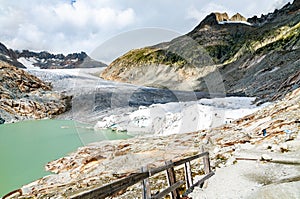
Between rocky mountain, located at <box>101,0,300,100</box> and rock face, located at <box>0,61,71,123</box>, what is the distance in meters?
25.2

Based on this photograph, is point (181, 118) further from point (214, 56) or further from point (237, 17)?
point (237, 17)

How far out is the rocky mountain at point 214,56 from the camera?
133 ft

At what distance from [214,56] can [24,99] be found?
52.0 m

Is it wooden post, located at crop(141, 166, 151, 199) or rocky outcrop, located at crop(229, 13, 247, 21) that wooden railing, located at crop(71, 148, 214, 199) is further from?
rocky outcrop, located at crop(229, 13, 247, 21)

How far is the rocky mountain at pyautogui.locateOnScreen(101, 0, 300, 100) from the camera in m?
40.6

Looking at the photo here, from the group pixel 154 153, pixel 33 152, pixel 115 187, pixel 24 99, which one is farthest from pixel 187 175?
pixel 24 99

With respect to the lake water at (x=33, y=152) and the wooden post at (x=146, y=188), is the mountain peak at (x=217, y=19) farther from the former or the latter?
the wooden post at (x=146, y=188)

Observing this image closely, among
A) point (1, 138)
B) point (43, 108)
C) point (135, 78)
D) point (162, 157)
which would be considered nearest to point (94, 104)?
point (43, 108)

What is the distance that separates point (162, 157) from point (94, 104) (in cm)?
2267

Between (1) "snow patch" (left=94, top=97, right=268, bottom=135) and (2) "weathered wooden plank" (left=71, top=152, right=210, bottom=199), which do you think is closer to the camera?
(2) "weathered wooden plank" (left=71, top=152, right=210, bottom=199)

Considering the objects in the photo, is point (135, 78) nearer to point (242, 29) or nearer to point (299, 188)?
point (242, 29)

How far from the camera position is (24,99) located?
29.4 meters

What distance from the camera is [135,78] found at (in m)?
68.9

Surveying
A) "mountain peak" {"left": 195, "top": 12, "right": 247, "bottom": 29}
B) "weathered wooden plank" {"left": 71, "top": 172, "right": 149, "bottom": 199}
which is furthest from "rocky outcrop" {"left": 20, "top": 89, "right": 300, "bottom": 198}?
"mountain peak" {"left": 195, "top": 12, "right": 247, "bottom": 29}
